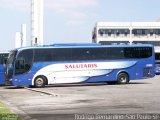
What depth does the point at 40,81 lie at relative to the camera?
106 ft

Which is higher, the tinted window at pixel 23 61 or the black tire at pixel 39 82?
the tinted window at pixel 23 61

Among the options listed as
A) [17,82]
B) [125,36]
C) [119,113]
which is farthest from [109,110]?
[125,36]

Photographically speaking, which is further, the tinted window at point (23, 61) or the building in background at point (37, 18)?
the building in background at point (37, 18)

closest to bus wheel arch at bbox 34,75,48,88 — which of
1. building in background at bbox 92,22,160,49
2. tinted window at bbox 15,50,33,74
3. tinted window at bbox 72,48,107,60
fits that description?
tinted window at bbox 15,50,33,74

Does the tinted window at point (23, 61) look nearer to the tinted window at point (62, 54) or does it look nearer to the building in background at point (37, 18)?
the tinted window at point (62, 54)

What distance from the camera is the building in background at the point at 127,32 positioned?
342 feet

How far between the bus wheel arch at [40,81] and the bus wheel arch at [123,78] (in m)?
5.26

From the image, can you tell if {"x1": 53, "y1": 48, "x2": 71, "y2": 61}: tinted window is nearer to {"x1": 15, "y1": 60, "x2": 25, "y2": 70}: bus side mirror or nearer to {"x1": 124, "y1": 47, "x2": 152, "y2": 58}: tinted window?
{"x1": 15, "y1": 60, "x2": 25, "y2": 70}: bus side mirror

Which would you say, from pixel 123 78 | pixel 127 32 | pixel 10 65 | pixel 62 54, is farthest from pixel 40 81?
pixel 127 32

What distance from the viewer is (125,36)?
105250 mm

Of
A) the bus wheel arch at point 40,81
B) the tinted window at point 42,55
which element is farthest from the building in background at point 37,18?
the bus wheel arch at point 40,81

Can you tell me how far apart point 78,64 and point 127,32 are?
7281 cm

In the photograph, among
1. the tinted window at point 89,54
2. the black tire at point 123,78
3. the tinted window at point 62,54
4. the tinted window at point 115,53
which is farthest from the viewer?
the black tire at point 123,78

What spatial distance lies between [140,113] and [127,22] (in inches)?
3653
